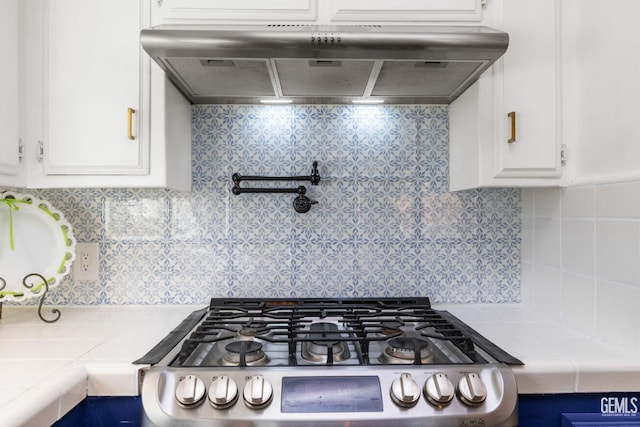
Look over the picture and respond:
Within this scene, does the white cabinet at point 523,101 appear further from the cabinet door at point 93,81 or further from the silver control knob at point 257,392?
the cabinet door at point 93,81

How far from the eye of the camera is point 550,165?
1195mm

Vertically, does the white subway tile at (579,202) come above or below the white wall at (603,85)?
below

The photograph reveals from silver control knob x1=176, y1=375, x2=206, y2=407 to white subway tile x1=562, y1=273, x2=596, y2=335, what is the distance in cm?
111

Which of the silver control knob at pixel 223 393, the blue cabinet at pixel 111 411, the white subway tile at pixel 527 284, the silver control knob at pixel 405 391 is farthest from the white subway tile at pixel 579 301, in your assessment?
the blue cabinet at pixel 111 411

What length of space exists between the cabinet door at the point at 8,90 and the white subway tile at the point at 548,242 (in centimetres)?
173

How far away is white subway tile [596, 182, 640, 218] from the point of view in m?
0.98

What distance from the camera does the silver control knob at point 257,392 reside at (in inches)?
30.8

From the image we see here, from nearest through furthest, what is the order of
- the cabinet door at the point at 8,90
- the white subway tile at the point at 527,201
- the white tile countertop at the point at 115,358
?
1. the white tile countertop at the point at 115,358
2. the cabinet door at the point at 8,90
3. the white subway tile at the point at 527,201

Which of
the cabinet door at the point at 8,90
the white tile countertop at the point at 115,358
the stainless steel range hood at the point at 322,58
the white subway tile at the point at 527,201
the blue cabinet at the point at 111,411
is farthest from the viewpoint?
the white subway tile at the point at 527,201

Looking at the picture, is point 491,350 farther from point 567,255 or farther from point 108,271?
point 108,271

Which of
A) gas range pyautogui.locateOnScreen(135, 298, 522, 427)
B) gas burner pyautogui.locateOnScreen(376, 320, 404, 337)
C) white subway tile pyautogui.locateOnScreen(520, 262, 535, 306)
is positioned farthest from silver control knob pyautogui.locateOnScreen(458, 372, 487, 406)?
white subway tile pyautogui.locateOnScreen(520, 262, 535, 306)

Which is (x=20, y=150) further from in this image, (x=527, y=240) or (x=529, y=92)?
(x=527, y=240)

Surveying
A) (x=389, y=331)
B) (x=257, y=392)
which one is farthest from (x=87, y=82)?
(x=389, y=331)

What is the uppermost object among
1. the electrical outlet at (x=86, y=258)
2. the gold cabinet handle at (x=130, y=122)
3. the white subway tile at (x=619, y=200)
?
the gold cabinet handle at (x=130, y=122)
